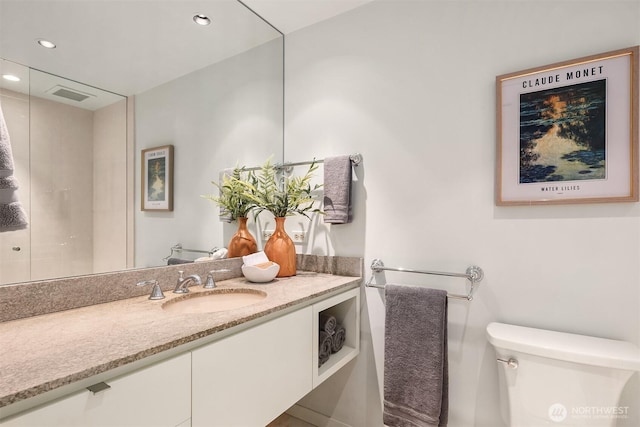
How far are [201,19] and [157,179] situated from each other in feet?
2.78

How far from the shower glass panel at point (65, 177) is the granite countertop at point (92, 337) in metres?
0.19

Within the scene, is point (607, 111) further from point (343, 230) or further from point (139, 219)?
point (139, 219)

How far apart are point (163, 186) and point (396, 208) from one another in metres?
→ 1.10

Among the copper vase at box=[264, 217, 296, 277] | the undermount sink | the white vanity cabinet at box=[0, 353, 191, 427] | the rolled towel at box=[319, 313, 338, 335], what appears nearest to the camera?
the white vanity cabinet at box=[0, 353, 191, 427]

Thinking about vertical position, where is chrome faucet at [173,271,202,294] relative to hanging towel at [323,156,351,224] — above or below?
below

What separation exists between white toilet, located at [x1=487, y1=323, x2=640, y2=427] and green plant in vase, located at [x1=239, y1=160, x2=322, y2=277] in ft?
3.20

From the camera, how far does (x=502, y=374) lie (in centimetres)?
121

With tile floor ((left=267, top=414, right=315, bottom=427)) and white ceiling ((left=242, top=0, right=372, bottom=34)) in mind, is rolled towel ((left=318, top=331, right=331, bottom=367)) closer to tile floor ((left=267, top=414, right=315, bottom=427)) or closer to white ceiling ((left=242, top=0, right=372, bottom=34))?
tile floor ((left=267, top=414, right=315, bottom=427))

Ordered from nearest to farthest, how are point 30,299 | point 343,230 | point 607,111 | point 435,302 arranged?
point 30,299 → point 607,111 → point 435,302 → point 343,230

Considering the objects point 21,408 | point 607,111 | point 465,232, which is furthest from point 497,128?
point 21,408

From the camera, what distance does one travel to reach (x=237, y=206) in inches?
67.2

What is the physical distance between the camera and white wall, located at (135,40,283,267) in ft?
4.40

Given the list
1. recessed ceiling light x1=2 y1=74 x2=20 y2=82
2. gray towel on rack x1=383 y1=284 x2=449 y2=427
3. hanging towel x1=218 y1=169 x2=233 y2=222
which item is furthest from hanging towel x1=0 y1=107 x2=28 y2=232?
gray towel on rack x1=383 y1=284 x2=449 y2=427

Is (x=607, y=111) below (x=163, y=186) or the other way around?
the other way around
